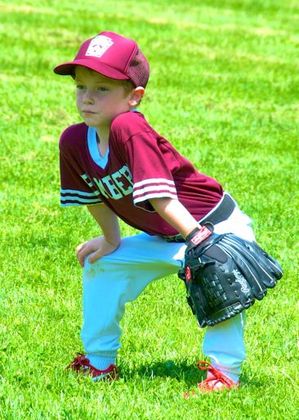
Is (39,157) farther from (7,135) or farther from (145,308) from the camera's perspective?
(145,308)

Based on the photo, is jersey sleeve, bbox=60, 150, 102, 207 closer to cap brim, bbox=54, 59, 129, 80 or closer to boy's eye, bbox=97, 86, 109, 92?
boy's eye, bbox=97, 86, 109, 92

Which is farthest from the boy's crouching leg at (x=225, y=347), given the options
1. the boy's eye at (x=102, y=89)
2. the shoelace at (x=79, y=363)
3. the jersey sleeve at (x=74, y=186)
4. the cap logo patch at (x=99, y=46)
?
the cap logo patch at (x=99, y=46)

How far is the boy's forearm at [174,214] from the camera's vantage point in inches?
170

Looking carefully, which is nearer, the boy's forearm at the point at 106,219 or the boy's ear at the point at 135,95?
the boy's ear at the point at 135,95

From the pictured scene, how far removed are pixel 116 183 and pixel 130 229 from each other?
309 centimetres

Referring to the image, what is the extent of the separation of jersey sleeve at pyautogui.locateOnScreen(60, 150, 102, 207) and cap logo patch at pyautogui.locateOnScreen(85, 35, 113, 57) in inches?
20.0

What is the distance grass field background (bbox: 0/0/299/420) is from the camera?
4543mm

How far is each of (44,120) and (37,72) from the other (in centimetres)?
254

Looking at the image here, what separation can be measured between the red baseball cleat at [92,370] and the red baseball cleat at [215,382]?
463 millimetres

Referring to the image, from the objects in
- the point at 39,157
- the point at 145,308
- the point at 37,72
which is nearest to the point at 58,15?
the point at 37,72

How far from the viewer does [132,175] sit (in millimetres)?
4332

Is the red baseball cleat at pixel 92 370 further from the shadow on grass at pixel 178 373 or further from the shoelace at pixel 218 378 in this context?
the shoelace at pixel 218 378

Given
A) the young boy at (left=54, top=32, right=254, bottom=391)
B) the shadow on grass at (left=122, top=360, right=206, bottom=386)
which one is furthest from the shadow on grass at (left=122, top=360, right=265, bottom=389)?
the young boy at (left=54, top=32, right=254, bottom=391)

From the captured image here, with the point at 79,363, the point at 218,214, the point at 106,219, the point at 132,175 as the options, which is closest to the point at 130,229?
the point at 106,219
